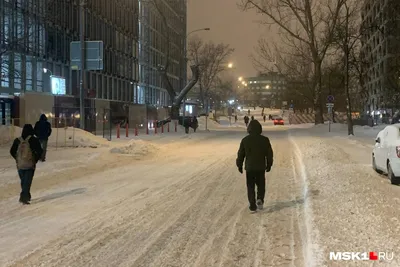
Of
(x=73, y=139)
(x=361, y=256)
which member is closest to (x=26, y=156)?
(x=361, y=256)

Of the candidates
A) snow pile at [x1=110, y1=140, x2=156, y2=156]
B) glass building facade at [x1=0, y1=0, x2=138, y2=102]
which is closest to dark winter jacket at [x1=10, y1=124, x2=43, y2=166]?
snow pile at [x1=110, y1=140, x2=156, y2=156]

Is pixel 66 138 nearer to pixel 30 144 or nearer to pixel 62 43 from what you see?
pixel 30 144

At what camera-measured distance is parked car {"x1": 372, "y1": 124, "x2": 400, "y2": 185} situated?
37.4 feet

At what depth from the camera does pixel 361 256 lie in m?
5.68

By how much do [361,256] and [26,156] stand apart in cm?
642

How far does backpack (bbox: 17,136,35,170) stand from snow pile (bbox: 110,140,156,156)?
1024 centimetres

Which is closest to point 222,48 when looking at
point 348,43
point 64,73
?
point 64,73

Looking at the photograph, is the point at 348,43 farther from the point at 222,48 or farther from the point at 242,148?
the point at 222,48

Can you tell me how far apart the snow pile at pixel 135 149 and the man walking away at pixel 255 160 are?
38.7 ft

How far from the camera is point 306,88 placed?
63.6m

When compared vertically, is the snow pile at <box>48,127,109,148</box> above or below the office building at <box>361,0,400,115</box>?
below

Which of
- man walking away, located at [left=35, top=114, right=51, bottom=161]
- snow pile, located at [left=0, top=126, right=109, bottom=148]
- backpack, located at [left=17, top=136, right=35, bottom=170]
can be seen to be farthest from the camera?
snow pile, located at [left=0, top=126, right=109, bottom=148]

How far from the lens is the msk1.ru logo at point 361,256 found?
557 centimetres

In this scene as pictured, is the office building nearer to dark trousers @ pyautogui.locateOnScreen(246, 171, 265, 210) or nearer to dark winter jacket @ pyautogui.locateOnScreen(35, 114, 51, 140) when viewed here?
dark winter jacket @ pyautogui.locateOnScreen(35, 114, 51, 140)
